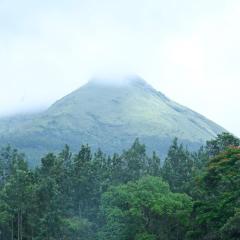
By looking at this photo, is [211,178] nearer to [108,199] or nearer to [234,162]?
[234,162]

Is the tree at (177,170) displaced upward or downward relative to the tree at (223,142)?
downward

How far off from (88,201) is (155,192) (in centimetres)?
3356

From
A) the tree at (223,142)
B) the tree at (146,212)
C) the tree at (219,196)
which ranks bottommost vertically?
the tree at (146,212)

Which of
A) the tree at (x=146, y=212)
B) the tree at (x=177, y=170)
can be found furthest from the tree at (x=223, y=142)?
the tree at (x=146, y=212)

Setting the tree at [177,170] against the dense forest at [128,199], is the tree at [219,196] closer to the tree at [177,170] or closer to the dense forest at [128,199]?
the dense forest at [128,199]

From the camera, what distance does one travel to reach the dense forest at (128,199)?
56594mm

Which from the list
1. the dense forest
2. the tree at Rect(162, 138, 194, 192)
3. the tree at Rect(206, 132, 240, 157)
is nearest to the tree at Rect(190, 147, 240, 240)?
the dense forest

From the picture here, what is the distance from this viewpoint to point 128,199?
245 ft

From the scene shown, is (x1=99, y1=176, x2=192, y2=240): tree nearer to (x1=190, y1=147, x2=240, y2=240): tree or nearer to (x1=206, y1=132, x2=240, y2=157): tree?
(x1=190, y1=147, x2=240, y2=240): tree

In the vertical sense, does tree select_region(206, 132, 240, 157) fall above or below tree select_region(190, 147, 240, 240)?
above

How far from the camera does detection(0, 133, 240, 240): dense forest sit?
5659cm

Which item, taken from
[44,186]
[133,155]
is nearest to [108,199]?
[44,186]

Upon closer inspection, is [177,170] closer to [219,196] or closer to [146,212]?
[146,212]

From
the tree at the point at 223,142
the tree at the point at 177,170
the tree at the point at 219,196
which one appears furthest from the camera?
the tree at the point at 177,170
